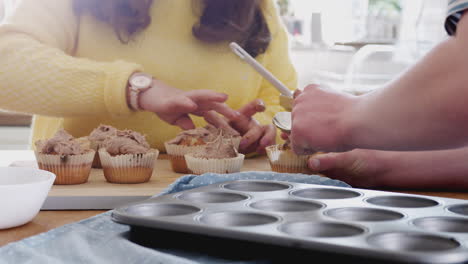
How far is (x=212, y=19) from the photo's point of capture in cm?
193

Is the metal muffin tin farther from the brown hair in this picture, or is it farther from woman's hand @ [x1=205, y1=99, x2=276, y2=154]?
the brown hair

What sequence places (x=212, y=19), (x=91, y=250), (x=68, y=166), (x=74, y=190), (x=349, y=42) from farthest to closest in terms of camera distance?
1. (x=349, y=42)
2. (x=212, y=19)
3. (x=68, y=166)
4. (x=74, y=190)
5. (x=91, y=250)

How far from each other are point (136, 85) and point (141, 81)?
0.02 meters

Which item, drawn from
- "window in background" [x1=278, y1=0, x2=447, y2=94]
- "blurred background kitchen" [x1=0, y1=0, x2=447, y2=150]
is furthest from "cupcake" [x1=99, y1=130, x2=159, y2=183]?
"window in background" [x1=278, y1=0, x2=447, y2=94]

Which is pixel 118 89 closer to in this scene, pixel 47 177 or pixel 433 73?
pixel 47 177

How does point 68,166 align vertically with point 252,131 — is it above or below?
below

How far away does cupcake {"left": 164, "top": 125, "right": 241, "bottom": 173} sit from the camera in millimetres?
1466

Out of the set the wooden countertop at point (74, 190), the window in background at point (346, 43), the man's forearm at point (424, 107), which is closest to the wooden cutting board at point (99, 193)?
the wooden countertop at point (74, 190)

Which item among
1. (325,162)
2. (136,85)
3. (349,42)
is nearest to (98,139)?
(136,85)

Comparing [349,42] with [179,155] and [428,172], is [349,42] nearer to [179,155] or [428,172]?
[179,155]

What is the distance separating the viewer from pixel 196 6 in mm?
1962

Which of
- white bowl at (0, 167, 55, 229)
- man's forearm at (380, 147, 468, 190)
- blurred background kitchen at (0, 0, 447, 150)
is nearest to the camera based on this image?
white bowl at (0, 167, 55, 229)

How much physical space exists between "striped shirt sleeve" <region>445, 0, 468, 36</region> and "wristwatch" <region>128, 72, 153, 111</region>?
3.18 feet

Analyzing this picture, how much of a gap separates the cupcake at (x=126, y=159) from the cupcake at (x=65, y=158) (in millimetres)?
42
